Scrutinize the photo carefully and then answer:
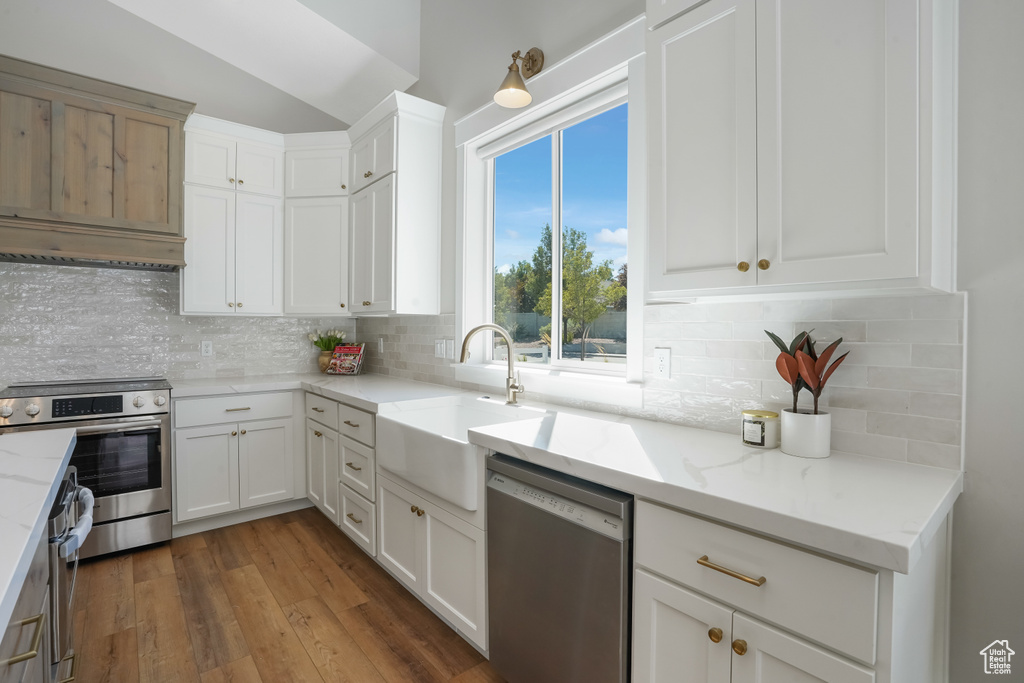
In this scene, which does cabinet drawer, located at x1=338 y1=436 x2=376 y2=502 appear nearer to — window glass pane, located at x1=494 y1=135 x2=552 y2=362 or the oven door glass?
window glass pane, located at x1=494 y1=135 x2=552 y2=362

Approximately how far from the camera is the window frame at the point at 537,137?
1.96 m

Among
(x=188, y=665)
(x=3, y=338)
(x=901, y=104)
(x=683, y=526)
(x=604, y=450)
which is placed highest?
(x=901, y=104)

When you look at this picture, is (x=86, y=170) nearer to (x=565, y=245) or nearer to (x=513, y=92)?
(x=513, y=92)

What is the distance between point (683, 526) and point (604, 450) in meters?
0.36

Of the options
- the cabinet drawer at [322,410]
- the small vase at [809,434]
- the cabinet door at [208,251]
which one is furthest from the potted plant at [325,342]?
the small vase at [809,434]

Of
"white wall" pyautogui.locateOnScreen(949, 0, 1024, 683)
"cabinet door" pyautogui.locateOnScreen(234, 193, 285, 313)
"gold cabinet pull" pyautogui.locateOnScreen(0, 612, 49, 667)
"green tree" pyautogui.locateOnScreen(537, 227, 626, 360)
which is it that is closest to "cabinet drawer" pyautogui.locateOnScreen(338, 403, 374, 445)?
"green tree" pyautogui.locateOnScreen(537, 227, 626, 360)

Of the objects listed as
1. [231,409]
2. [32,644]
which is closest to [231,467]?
[231,409]

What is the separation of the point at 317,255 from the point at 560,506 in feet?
9.18

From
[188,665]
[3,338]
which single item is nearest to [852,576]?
[188,665]

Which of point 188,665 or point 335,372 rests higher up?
point 335,372

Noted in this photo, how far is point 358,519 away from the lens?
2.64 meters

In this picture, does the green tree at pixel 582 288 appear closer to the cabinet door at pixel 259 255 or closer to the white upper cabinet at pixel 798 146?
the white upper cabinet at pixel 798 146

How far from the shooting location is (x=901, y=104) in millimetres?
1065

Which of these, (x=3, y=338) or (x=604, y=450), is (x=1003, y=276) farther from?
(x=3, y=338)
